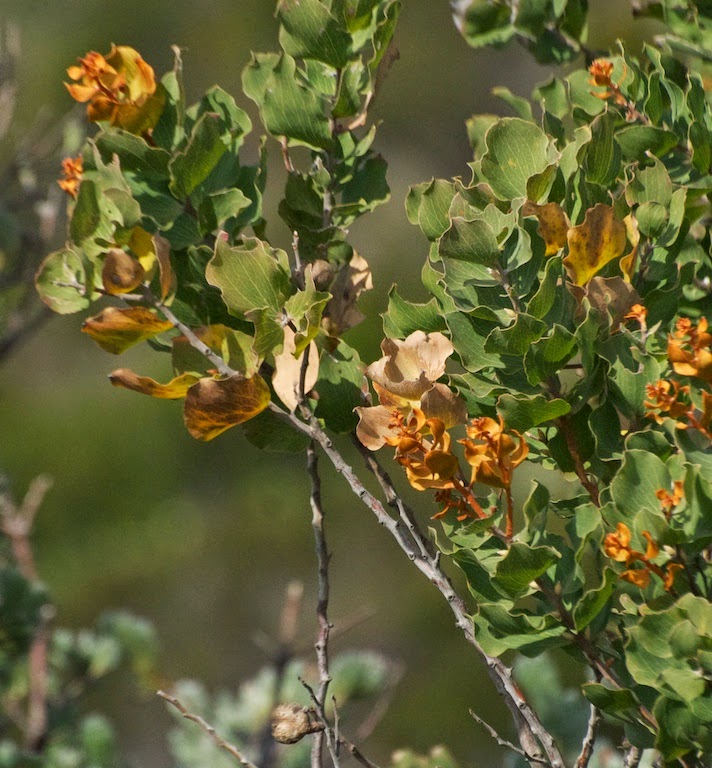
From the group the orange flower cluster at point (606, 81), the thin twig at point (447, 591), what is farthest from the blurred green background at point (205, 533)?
the thin twig at point (447, 591)

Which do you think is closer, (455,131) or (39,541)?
(39,541)

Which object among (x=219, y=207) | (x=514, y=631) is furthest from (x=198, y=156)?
(x=514, y=631)

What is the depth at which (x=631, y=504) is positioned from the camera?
548mm

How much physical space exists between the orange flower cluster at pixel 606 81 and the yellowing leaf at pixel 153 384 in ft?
1.15

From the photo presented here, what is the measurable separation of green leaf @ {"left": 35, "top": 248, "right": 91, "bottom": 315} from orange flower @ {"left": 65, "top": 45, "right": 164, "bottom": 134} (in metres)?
0.10

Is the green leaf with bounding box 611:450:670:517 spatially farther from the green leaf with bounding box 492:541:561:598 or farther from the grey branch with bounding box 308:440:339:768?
the grey branch with bounding box 308:440:339:768

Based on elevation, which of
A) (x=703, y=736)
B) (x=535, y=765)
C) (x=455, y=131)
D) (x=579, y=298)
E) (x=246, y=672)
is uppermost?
(x=579, y=298)

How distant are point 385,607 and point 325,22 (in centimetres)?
314

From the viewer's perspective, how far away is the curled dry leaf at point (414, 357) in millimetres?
608

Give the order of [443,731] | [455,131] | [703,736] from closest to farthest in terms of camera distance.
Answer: [703,736] < [443,731] < [455,131]

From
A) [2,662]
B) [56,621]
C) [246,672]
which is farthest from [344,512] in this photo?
[2,662]

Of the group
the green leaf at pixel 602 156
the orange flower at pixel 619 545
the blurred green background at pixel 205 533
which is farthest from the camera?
the blurred green background at pixel 205 533

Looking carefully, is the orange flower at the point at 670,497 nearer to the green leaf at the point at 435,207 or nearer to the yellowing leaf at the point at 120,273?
the green leaf at the point at 435,207

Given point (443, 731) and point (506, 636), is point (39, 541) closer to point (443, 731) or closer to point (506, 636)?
point (443, 731)
